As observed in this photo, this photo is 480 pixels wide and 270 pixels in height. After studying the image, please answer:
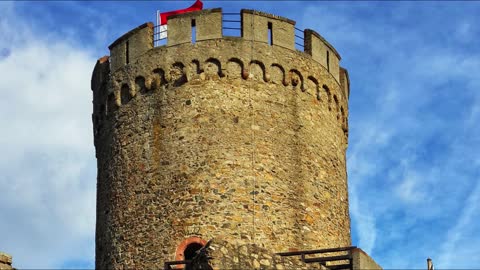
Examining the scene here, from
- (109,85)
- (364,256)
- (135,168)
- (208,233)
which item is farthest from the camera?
(109,85)

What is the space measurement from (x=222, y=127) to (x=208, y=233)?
7.32 ft

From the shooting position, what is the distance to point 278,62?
821 inches

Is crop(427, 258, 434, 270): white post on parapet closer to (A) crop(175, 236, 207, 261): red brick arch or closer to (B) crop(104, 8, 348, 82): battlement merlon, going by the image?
(A) crop(175, 236, 207, 261): red brick arch

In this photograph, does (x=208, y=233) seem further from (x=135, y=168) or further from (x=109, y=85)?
(x=109, y=85)

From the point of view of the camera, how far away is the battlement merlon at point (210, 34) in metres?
20.8

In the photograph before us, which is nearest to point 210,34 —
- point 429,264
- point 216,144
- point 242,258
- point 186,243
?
point 216,144

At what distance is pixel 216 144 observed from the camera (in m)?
19.6

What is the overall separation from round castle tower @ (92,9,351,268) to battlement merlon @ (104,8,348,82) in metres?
0.03

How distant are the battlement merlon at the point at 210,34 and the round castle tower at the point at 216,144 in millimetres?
26

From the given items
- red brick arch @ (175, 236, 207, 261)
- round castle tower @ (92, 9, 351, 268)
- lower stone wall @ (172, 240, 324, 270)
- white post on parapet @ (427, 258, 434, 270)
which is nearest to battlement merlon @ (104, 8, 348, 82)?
round castle tower @ (92, 9, 351, 268)

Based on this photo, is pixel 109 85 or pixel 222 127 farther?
pixel 109 85

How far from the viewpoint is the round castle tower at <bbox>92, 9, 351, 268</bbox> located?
62.8ft

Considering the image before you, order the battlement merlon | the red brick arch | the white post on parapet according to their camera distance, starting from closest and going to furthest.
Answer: the red brick arch → the white post on parapet → the battlement merlon

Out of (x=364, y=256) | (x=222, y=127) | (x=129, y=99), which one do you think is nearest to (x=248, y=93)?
(x=222, y=127)
